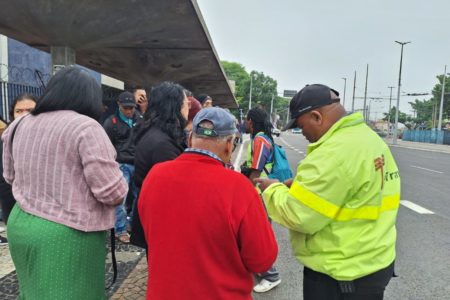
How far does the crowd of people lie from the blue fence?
46.2m

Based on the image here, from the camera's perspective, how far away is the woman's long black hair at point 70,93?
1.90m

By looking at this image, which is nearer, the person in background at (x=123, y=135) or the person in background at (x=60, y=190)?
the person in background at (x=60, y=190)

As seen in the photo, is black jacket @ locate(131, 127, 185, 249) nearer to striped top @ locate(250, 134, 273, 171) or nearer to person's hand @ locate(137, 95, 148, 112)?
striped top @ locate(250, 134, 273, 171)

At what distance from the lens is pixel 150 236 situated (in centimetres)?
170

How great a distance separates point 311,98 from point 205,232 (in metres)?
0.84

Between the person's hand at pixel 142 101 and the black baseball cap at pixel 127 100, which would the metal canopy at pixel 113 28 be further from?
the black baseball cap at pixel 127 100

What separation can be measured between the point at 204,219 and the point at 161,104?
4.91 ft

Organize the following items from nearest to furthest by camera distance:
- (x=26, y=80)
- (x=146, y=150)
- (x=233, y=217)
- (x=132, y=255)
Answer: (x=233, y=217), (x=146, y=150), (x=132, y=255), (x=26, y=80)

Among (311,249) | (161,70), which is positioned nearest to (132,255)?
(311,249)

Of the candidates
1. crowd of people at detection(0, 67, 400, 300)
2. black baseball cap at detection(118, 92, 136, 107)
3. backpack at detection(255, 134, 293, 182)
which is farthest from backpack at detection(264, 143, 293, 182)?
black baseball cap at detection(118, 92, 136, 107)

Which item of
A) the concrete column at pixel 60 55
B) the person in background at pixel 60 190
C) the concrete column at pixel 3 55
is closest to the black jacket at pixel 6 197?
the person in background at pixel 60 190

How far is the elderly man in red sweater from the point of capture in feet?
5.06

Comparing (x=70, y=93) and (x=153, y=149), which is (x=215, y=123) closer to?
(x=70, y=93)

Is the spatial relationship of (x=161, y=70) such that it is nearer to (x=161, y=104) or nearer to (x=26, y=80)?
(x=26, y=80)
